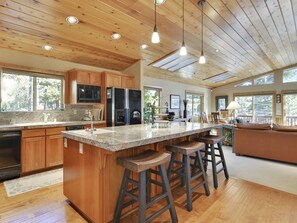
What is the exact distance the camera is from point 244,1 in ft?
9.77

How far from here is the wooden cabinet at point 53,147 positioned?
342 centimetres

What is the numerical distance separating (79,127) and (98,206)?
7.70ft

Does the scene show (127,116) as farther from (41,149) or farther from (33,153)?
(33,153)

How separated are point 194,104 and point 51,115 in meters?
6.77

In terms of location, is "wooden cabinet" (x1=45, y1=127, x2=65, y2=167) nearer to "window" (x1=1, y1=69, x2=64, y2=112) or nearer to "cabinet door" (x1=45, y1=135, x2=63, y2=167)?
"cabinet door" (x1=45, y1=135, x2=63, y2=167)

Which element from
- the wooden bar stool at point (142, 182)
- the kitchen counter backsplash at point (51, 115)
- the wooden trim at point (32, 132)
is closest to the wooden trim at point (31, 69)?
the kitchen counter backsplash at point (51, 115)

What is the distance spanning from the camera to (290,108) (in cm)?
803

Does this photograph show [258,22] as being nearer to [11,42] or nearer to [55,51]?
[55,51]

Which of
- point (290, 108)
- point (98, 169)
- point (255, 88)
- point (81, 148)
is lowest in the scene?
point (98, 169)

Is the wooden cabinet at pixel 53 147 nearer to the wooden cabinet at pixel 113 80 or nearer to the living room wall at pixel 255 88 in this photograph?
the wooden cabinet at pixel 113 80

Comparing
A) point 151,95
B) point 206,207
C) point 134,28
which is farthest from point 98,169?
point 151,95

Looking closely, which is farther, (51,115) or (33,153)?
(51,115)

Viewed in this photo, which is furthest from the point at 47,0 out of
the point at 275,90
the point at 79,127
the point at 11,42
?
the point at 275,90

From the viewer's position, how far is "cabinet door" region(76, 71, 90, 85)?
4.10 m
